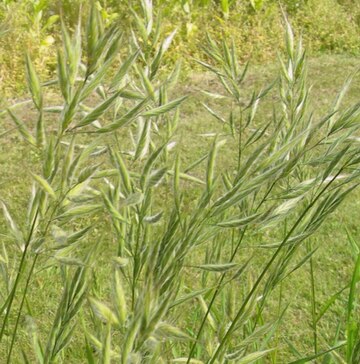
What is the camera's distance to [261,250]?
3.26 m

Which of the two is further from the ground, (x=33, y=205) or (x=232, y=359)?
(x=33, y=205)

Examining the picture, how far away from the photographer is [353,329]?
1.15 meters

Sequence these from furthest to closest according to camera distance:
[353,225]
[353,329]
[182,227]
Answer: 1. [353,225]
2. [353,329]
3. [182,227]

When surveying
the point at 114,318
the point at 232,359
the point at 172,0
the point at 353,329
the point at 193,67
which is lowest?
the point at 193,67

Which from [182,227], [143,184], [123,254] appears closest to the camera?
[182,227]

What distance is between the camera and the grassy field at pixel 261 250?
2.42 metres

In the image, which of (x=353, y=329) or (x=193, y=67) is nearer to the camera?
(x=353, y=329)

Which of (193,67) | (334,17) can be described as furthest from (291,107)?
(334,17)

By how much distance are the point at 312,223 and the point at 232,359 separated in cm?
19

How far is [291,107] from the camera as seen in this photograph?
0.99 m

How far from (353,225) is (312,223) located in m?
3.01

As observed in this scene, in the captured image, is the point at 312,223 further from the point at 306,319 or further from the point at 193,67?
the point at 193,67

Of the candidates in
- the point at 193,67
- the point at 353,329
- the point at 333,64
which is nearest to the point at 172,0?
the point at 193,67

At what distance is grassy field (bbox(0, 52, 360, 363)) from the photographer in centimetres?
242
